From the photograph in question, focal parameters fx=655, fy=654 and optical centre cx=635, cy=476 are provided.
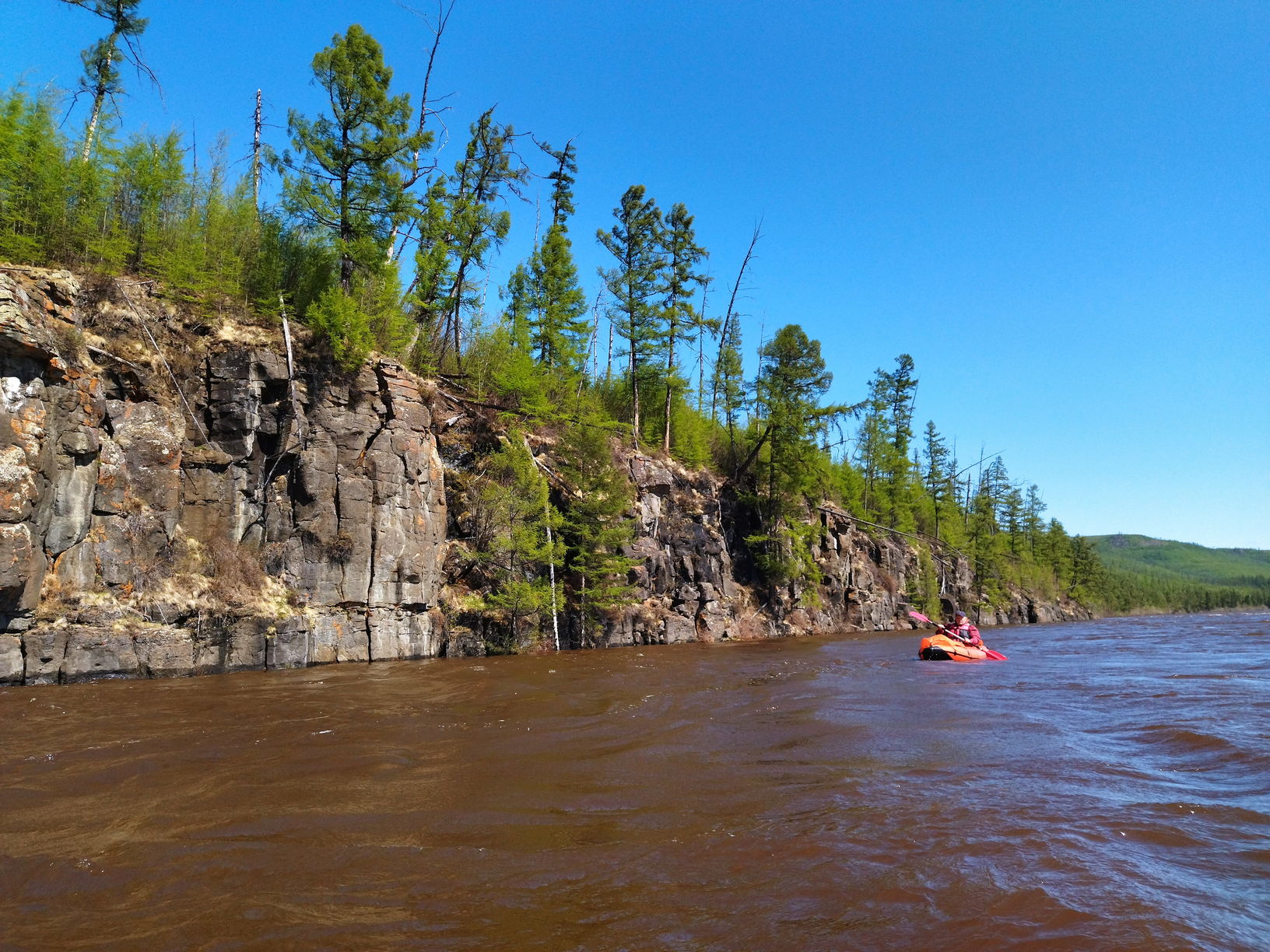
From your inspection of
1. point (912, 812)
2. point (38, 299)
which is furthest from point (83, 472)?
point (912, 812)

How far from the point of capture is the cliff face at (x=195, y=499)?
12.6 m

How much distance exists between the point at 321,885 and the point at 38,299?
1525 cm

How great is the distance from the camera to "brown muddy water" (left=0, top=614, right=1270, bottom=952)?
369 centimetres

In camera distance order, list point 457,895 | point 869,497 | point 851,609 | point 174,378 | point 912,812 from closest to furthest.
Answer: point 457,895 < point 912,812 < point 174,378 < point 851,609 < point 869,497

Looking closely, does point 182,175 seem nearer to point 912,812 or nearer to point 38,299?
point 38,299

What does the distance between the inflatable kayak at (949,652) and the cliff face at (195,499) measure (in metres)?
11.1

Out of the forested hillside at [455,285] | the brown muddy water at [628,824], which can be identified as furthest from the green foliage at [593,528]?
the brown muddy water at [628,824]

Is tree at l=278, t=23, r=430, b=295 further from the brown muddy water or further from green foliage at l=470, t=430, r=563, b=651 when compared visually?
the brown muddy water

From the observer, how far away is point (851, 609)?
3903 centimetres

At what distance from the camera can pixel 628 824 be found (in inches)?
207

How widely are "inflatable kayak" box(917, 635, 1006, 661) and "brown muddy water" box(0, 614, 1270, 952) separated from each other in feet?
27.2

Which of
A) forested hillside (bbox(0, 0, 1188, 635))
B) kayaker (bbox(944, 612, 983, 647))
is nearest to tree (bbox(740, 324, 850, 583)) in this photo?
forested hillside (bbox(0, 0, 1188, 635))

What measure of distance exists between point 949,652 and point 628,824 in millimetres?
16914

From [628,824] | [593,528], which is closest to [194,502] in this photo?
A: [593,528]
